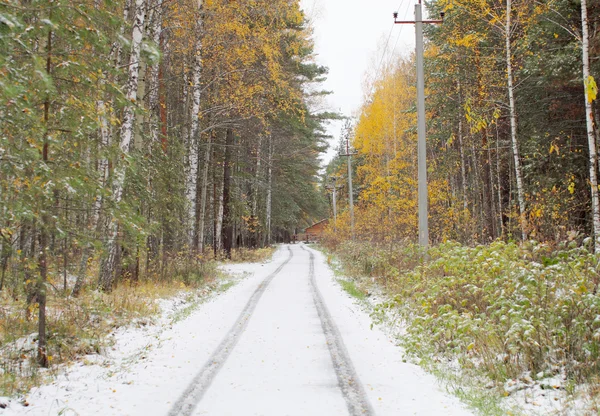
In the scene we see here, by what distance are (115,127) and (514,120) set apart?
39.4 ft

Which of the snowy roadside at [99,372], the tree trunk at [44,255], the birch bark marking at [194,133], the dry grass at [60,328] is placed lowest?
the snowy roadside at [99,372]

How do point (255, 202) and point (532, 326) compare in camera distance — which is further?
point (255, 202)

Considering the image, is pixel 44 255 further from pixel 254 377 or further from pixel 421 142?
pixel 421 142

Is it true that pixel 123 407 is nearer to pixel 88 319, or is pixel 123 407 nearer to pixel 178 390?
pixel 178 390

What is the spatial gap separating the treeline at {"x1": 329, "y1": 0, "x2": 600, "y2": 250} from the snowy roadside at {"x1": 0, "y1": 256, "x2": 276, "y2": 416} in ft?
19.4

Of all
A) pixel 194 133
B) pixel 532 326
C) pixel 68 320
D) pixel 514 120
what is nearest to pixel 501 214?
pixel 514 120

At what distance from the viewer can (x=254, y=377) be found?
16.6ft

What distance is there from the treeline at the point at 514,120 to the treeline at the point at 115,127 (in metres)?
5.50

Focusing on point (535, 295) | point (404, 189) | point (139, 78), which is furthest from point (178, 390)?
point (404, 189)

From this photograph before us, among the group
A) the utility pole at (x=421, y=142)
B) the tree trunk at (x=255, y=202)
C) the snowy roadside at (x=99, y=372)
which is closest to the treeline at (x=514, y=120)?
the utility pole at (x=421, y=142)

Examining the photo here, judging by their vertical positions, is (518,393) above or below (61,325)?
below

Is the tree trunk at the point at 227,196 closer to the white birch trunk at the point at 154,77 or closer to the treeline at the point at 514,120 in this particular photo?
the treeline at the point at 514,120

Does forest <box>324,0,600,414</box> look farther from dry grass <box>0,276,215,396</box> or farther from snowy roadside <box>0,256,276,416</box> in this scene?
dry grass <box>0,276,215,396</box>

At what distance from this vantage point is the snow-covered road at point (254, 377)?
13.8ft
